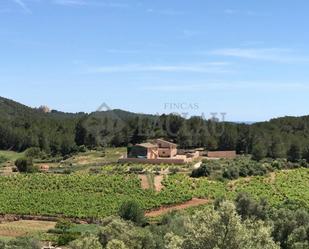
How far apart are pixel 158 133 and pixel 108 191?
4807 centimetres

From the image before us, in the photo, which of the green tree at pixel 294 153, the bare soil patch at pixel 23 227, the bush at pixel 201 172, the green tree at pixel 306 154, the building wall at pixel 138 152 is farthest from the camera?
the building wall at pixel 138 152

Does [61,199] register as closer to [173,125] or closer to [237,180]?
[237,180]

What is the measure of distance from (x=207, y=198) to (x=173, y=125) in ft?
173

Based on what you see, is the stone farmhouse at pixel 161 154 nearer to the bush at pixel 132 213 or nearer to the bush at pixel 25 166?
the bush at pixel 25 166

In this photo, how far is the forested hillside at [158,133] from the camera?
96750mm

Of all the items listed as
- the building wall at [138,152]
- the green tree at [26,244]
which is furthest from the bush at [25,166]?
the green tree at [26,244]

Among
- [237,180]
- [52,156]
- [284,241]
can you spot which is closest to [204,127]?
[52,156]

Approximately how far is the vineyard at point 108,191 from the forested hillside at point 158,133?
76.5 feet

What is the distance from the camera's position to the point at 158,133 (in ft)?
362

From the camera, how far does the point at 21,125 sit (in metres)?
128

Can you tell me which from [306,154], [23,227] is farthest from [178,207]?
[306,154]

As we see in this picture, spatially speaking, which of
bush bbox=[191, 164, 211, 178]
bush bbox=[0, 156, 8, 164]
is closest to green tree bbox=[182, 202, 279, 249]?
bush bbox=[191, 164, 211, 178]

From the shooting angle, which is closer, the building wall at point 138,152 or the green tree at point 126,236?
the green tree at point 126,236

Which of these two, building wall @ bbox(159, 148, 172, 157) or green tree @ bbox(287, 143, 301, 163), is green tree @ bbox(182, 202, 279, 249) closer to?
green tree @ bbox(287, 143, 301, 163)
